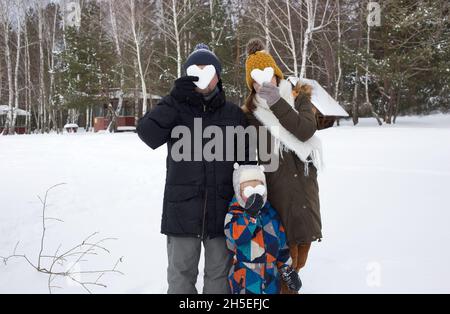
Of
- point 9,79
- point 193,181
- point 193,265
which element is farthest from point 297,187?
point 9,79

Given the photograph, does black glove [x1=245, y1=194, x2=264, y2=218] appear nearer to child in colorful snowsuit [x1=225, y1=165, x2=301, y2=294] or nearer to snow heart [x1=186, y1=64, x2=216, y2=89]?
child in colorful snowsuit [x1=225, y1=165, x2=301, y2=294]

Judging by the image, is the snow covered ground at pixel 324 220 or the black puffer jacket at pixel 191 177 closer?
the black puffer jacket at pixel 191 177

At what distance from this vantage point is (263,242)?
78.9 inches

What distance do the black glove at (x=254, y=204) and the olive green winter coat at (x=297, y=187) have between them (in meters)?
0.23

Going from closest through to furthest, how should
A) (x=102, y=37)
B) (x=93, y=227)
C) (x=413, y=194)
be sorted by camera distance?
(x=93, y=227)
(x=413, y=194)
(x=102, y=37)

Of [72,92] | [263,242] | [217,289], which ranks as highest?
[72,92]

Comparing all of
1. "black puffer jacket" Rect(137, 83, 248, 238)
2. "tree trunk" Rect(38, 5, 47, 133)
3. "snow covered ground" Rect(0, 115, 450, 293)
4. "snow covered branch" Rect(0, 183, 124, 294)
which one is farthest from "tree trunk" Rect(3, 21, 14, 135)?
"black puffer jacket" Rect(137, 83, 248, 238)

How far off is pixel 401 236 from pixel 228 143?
2306 mm

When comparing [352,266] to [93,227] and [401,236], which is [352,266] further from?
[93,227]

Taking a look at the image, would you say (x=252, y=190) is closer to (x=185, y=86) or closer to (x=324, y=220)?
(x=185, y=86)

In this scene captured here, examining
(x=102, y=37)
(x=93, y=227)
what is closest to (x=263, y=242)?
(x=93, y=227)

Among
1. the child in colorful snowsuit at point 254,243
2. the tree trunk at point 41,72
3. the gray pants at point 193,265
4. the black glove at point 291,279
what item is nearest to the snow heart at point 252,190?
the child in colorful snowsuit at point 254,243

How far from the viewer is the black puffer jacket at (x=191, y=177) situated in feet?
6.66

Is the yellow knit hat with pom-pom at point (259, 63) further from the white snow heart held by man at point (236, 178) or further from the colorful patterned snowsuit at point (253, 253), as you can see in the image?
the colorful patterned snowsuit at point (253, 253)
